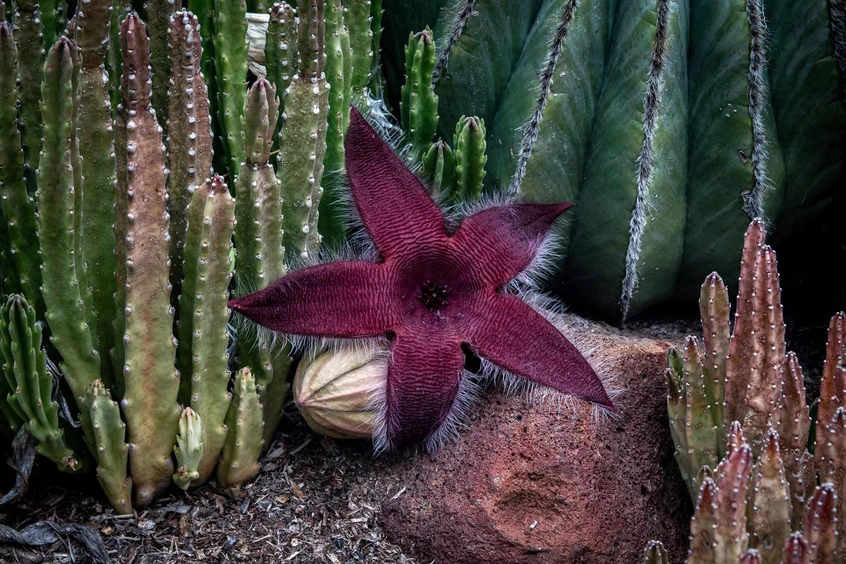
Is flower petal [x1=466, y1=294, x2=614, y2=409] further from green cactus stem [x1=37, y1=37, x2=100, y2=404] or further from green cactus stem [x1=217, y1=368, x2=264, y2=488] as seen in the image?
green cactus stem [x1=37, y1=37, x2=100, y2=404]

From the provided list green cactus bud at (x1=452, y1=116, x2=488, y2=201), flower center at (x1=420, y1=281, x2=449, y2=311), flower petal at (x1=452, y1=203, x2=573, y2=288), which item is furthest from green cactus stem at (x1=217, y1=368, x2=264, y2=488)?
green cactus bud at (x1=452, y1=116, x2=488, y2=201)

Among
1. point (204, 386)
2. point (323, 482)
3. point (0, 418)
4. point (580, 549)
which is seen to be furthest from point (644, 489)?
point (0, 418)

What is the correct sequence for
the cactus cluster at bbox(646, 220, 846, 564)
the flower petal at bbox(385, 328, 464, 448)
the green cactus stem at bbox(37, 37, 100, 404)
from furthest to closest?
the flower petal at bbox(385, 328, 464, 448) → the green cactus stem at bbox(37, 37, 100, 404) → the cactus cluster at bbox(646, 220, 846, 564)

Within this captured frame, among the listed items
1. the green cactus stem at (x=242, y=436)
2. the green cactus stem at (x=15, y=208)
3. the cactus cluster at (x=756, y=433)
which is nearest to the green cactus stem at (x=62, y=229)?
the green cactus stem at (x=15, y=208)

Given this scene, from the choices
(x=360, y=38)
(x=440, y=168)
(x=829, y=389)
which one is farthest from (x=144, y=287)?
(x=829, y=389)

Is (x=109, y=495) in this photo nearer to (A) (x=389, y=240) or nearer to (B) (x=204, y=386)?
(B) (x=204, y=386)
